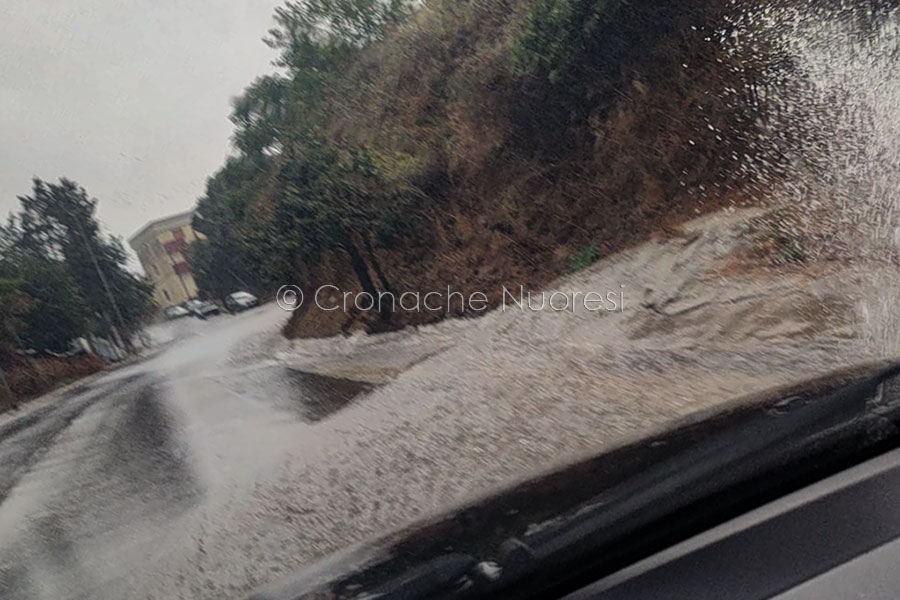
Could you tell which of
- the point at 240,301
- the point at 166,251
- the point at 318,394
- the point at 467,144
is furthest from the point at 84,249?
the point at 467,144

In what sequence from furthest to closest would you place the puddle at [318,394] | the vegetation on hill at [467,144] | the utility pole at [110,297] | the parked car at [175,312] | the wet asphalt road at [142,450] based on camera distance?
1. the puddle at [318,394]
2. the vegetation on hill at [467,144]
3. the parked car at [175,312]
4. the utility pole at [110,297]
5. the wet asphalt road at [142,450]

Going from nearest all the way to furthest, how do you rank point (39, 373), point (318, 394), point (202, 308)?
point (39, 373)
point (202, 308)
point (318, 394)

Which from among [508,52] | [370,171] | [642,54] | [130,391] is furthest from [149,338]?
[642,54]

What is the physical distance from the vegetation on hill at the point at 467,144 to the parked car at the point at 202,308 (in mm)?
52

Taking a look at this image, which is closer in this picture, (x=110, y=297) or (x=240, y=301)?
(x=110, y=297)

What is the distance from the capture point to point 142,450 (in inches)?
108

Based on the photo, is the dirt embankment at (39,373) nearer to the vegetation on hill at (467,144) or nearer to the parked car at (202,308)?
the parked car at (202,308)

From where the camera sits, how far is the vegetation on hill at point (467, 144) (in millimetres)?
2902

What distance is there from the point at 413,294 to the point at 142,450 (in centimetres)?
112

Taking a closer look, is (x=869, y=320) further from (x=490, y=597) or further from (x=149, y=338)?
(x=149, y=338)

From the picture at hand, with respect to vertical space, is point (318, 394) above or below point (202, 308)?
below

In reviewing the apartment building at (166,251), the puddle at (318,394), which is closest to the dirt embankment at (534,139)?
the puddle at (318,394)

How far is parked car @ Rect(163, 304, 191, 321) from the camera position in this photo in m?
2.79

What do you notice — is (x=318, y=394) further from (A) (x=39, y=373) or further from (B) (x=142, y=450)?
(A) (x=39, y=373)
